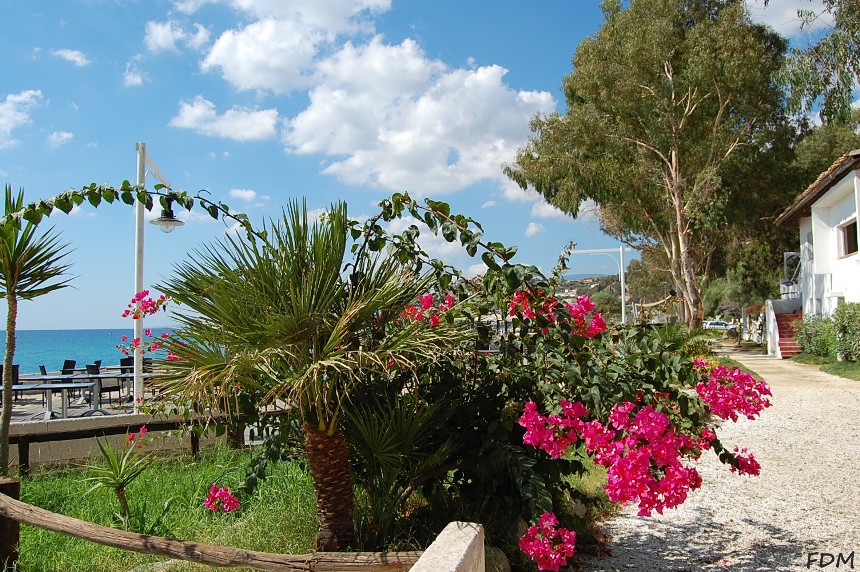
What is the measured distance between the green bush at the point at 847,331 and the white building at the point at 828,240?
1022mm

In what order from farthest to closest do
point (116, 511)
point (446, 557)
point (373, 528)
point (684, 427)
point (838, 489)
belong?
point (838, 489) → point (116, 511) → point (373, 528) → point (684, 427) → point (446, 557)

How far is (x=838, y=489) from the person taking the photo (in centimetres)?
546

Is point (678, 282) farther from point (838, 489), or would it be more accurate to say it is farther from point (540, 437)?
point (540, 437)

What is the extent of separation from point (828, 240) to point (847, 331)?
175 inches

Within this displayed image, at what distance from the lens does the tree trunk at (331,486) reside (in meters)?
3.10

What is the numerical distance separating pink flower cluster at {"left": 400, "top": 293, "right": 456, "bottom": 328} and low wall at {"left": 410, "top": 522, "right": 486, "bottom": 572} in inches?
47.9

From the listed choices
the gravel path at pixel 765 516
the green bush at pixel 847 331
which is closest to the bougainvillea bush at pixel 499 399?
the gravel path at pixel 765 516

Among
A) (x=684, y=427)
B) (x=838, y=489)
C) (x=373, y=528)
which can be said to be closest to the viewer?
(x=684, y=427)

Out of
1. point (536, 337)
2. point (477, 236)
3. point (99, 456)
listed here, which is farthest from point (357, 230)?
point (99, 456)

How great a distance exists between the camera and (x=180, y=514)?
4.23m

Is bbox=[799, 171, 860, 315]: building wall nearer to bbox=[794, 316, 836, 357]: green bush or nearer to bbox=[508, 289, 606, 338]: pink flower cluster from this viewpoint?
bbox=[794, 316, 836, 357]: green bush

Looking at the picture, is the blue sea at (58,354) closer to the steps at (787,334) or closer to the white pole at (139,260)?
the white pole at (139,260)

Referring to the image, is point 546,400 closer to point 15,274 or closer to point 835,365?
point 15,274

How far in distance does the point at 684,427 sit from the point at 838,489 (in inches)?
134
